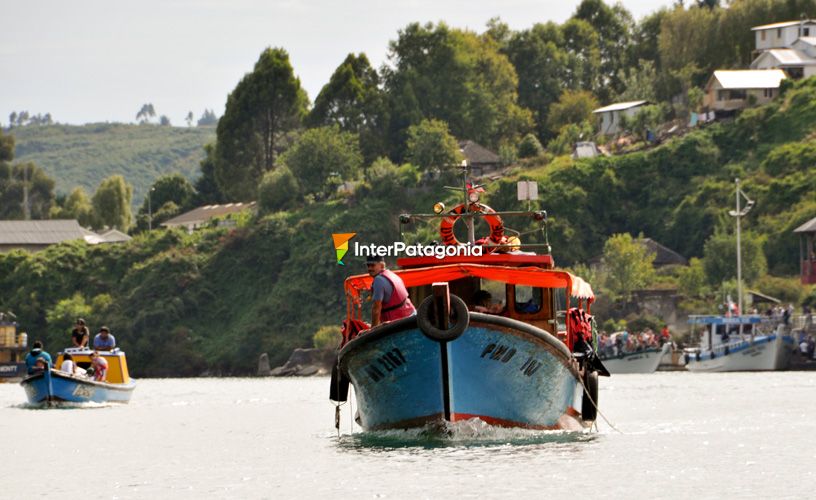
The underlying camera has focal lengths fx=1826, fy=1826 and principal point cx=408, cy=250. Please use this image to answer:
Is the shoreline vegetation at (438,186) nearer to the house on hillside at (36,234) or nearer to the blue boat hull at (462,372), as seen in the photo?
the house on hillside at (36,234)

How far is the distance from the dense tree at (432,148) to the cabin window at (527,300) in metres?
112

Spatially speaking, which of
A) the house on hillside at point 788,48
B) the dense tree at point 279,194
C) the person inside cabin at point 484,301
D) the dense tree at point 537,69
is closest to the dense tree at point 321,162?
the dense tree at point 279,194

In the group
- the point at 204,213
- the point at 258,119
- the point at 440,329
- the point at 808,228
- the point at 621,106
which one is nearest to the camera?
the point at 440,329

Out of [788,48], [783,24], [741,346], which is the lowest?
[741,346]

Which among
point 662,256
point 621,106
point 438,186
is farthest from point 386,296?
point 621,106

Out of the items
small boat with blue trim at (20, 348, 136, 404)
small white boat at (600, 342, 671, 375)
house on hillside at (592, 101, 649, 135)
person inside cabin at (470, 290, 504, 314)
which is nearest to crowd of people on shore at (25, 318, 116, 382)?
small boat with blue trim at (20, 348, 136, 404)

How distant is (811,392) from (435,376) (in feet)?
99.6

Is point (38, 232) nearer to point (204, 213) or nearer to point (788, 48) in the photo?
point (204, 213)

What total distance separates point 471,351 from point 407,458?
2.62 meters

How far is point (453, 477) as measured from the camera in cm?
3194

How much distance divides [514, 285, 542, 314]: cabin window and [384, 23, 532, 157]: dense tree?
5049 inches

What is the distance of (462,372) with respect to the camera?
3634 cm

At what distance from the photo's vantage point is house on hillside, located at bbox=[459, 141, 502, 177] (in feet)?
527

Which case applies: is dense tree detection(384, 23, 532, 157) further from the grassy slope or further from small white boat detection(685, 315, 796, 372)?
small white boat detection(685, 315, 796, 372)
